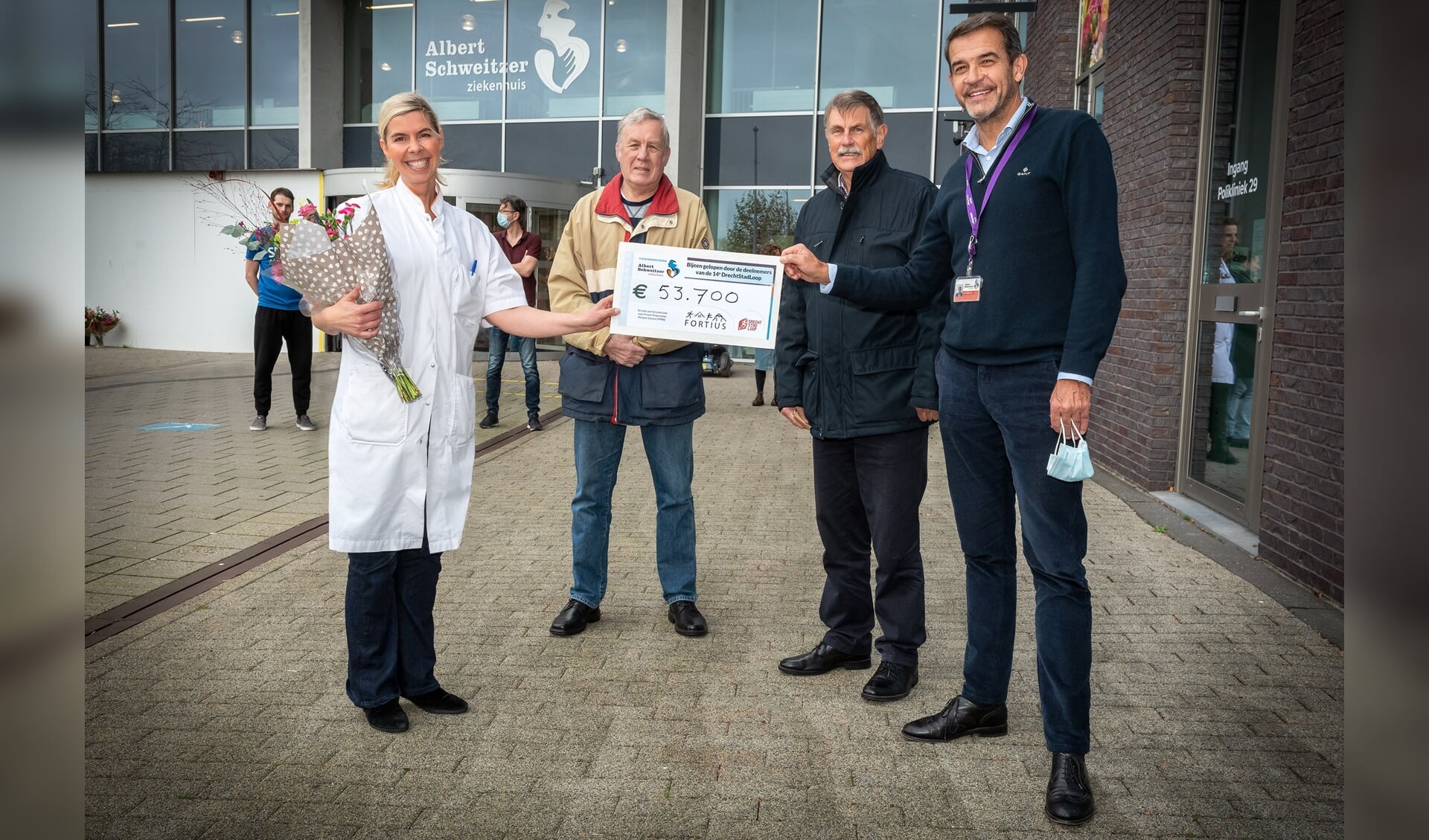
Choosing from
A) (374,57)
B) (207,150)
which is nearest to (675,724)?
(374,57)

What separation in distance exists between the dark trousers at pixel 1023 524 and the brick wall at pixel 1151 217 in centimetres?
456

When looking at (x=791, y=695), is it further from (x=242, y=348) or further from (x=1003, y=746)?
(x=242, y=348)

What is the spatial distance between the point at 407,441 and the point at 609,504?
137cm

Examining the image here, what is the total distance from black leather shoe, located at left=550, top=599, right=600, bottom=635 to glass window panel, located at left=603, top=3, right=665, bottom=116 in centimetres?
1567

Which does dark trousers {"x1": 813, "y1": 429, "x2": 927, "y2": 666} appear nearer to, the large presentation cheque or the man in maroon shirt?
the large presentation cheque

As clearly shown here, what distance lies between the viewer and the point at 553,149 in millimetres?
19969

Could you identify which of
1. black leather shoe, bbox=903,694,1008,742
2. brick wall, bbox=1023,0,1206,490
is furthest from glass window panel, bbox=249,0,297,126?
black leather shoe, bbox=903,694,1008,742

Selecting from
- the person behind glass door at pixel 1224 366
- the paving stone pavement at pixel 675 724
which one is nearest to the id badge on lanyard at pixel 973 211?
the paving stone pavement at pixel 675 724

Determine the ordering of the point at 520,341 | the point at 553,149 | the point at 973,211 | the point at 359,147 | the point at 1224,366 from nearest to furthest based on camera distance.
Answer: the point at 973,211 < the point at 1224,366 < the point at 520,341 < the point at 553,149 < the point at 359,147

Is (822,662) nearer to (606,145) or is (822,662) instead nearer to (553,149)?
(606,145)

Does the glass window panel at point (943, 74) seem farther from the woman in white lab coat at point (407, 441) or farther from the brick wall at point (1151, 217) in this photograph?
the woman in white lab coat at point (407, 441)

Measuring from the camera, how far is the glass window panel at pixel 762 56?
18.6 meters
